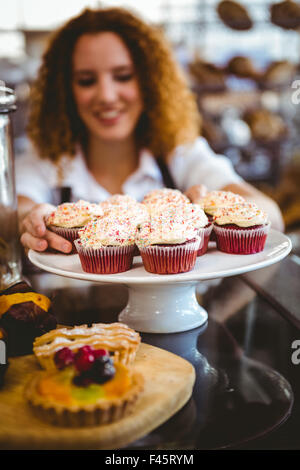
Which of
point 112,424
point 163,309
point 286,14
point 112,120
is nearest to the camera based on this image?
point 112,424

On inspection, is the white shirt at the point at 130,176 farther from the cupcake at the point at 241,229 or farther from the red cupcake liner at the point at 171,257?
the red cupcake liner at the point at 171,257

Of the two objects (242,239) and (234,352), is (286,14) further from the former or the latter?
(234,352)

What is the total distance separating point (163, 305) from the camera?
116cm

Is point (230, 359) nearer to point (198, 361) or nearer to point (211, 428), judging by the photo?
point (198, 361)

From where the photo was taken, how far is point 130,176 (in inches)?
97.4

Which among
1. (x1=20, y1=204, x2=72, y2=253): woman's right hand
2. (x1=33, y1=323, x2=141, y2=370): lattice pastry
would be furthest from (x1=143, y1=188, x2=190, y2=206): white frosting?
(x1=33, y1=323, x2=141, y2=370): lattice pastry

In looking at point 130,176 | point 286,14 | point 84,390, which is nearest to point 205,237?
point 84,390

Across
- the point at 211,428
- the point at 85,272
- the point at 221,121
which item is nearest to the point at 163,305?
the point at 85,272

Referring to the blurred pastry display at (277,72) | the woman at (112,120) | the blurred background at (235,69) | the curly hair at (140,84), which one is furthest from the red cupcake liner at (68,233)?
the blurred pastry display at (277,72)

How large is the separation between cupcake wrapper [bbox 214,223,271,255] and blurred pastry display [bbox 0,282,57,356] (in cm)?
50

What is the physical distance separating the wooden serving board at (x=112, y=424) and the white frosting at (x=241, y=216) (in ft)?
1.75

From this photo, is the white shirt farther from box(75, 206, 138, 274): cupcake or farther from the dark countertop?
box(75, 206, 138, 274): cupcake

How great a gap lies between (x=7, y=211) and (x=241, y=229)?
2.00ft
